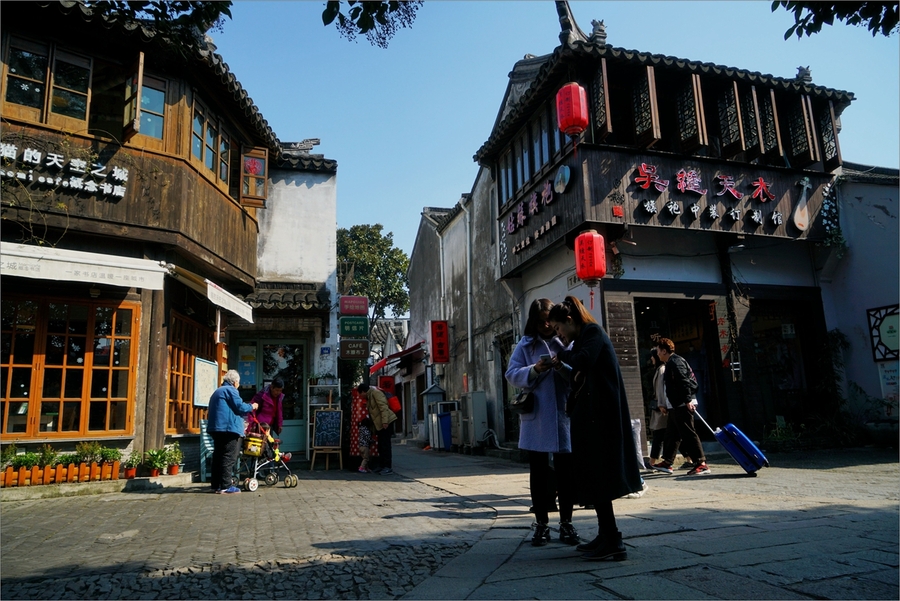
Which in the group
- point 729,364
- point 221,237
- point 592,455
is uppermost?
point 221,237

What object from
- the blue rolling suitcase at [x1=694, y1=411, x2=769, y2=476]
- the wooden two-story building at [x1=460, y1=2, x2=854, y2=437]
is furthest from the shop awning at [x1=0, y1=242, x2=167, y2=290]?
the blue rolling suitcase at [x1=694, y1=411, x2=769, y2=476]

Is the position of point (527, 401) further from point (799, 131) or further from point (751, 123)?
point (799, 131)

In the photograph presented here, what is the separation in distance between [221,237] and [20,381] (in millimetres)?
3875

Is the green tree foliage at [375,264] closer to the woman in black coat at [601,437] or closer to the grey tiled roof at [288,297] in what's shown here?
the grey tiled roof at [288,297]

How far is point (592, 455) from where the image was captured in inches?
150

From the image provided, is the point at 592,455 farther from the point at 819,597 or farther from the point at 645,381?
the point at 645,381

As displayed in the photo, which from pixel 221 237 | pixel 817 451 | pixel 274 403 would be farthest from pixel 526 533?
pixel 817 451

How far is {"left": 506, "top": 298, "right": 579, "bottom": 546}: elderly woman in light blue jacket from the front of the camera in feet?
14.0

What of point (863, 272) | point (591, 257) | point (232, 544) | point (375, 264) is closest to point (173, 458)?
point (232, 544)

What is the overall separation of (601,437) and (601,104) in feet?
26.5

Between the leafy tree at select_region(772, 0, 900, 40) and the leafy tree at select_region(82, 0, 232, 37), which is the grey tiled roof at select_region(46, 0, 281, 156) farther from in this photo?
the leafy tree at select_region(772, 0, 900, 40)

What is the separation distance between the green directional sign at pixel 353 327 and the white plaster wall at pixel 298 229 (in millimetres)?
842

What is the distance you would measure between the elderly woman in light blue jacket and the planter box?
6682 mm

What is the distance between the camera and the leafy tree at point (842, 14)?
4.96 meters
